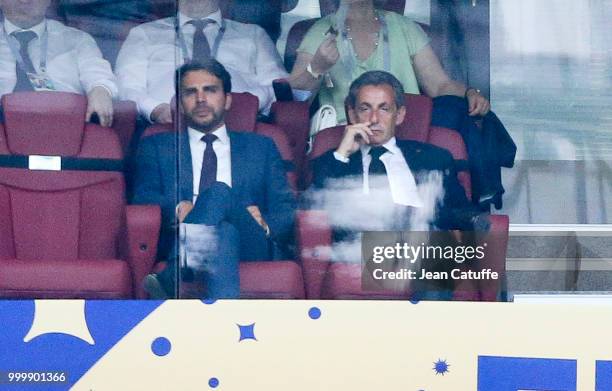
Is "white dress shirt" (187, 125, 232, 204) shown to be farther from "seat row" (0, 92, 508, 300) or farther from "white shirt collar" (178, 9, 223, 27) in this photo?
"white shirt collar" (178, 9, 223, 27)

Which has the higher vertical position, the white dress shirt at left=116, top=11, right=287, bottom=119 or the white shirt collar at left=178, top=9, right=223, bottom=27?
the white shirt collar at left=178, top=9, right=223, bottom=27

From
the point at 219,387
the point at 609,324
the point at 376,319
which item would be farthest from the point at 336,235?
the point at 609,324

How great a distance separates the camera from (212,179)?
14.7 feet

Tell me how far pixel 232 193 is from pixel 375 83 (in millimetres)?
663

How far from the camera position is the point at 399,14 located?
4.43 meters

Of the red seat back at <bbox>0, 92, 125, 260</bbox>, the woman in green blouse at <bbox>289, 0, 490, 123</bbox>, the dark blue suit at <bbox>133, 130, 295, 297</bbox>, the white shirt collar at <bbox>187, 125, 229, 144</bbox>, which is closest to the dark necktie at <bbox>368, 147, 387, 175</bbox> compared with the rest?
the woman in green blouse at <bbox>289, 0, 490, 123</bbox>

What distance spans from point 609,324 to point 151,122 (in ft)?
5.98

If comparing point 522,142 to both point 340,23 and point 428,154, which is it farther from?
point 340,23

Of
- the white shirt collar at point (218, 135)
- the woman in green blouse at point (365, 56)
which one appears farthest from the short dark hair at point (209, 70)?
the woman in green blouse at point (365, 56)

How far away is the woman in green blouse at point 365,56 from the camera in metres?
4.43

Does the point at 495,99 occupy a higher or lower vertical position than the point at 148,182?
higher

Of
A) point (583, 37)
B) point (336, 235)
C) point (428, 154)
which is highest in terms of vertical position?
point (583, 37)

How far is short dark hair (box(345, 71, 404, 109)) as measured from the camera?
4.45m

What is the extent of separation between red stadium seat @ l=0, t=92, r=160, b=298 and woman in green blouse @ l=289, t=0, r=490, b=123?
0.77 m
